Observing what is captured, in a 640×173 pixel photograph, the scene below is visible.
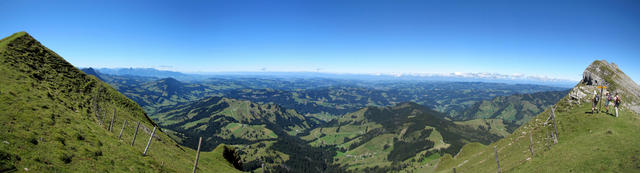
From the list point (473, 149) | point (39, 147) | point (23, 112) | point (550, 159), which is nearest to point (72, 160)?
point (39, 147)

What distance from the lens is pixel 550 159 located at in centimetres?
3759

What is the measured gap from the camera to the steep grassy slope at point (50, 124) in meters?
18.9

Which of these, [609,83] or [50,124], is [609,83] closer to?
[609,83]

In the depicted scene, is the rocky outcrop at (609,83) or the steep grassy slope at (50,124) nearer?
the steep grassy slope at (50,124)

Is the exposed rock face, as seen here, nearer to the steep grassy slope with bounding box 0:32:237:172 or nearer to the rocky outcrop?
the rocky outcrop

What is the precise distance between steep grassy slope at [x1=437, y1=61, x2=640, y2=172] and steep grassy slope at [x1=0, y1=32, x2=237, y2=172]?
181ft

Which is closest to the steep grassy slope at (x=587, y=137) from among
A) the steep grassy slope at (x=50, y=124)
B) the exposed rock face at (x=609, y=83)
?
the exposed rock face at (x=609, y=83)

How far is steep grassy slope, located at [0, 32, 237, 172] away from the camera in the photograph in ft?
62.1

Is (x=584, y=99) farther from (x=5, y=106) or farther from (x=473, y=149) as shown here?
(x=5, y=106)

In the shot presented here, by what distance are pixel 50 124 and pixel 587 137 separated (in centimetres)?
7582

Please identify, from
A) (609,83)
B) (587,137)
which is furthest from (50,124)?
(609,83)

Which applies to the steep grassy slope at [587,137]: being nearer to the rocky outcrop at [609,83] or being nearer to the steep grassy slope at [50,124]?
the rocky outcrop at [609,83]

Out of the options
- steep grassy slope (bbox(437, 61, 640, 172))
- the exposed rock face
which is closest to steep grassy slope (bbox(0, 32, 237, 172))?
steep grassy slope (bbox(437, 61, 640, 172))

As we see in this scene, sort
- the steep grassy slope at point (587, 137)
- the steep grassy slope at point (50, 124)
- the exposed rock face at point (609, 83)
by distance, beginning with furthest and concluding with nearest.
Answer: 1. the exposed rock face at point (609, 83)
2. the steep grassy slope at point (587, 137)
3. the steep grassy slope at point (50, 124)
